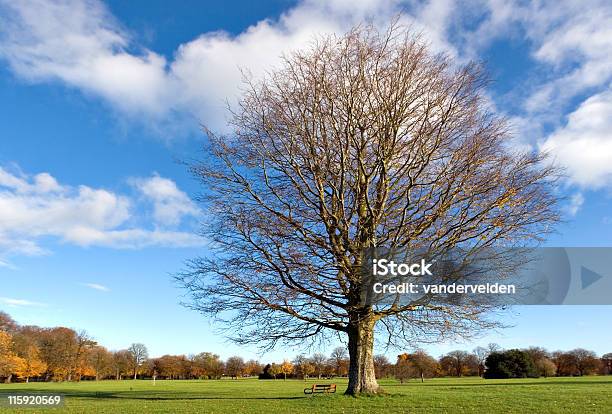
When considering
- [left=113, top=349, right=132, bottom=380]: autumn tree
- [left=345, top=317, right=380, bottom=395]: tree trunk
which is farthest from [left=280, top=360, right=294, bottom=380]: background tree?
[left=345, top=317, right=380, bottom=395]: tree trunk

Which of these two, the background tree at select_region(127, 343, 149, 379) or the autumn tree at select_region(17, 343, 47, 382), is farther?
the background tree at select_region(127, 343, 149, 379)

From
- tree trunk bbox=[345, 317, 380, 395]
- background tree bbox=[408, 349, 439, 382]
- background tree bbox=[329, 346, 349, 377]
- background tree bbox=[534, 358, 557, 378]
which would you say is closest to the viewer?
tree trunk bbox=[345, 317, 380, 395]

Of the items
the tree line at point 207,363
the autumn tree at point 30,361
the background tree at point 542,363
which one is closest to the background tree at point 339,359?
the tree line at point 207,363

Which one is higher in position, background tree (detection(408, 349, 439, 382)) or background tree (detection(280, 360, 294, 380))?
background tree (detection(408, 349, 439, 382))

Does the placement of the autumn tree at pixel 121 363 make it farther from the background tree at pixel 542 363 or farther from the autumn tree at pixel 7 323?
the background tree at pixel 542 363

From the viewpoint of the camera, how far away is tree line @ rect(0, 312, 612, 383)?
70500mm

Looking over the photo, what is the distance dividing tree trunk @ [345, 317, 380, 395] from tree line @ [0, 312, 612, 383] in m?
40.9

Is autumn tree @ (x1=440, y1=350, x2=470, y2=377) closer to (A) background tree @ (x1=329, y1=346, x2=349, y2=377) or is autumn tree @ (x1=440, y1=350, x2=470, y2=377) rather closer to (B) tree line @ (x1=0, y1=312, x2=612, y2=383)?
(B) tree line @ (x1=0, y1=312, x2=612, y2=383)

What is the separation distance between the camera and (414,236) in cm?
1750

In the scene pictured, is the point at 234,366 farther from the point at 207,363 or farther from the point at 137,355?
the point at 137,355

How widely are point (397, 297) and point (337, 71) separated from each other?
9.19m

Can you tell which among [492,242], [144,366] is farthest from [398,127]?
[144,366]

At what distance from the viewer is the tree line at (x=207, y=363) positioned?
7050 cm

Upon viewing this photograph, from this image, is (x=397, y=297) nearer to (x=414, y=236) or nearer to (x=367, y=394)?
(x=414, y=236)
